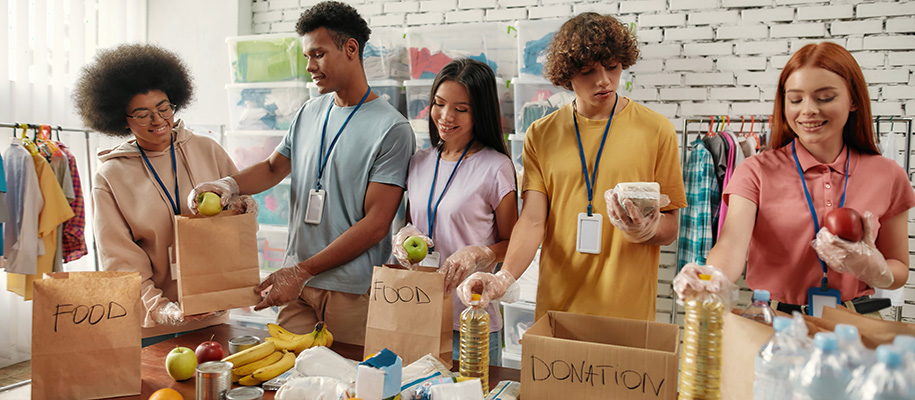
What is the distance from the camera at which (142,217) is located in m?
2.04

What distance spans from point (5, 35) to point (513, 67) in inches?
125

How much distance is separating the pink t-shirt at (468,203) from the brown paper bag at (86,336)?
35.0 inches

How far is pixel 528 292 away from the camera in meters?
3.60

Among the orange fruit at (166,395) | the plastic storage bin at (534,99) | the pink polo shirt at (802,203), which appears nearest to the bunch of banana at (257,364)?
the orange fruit at (166,395)

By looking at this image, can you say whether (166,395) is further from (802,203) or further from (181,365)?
(802,203)

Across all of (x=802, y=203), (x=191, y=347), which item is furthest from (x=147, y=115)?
(x=802, y=203)

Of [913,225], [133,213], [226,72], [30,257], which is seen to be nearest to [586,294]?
[133,213]

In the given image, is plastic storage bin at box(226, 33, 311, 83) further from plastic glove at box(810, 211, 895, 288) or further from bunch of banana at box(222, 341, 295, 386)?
plastic glove at box(810, 211, 895, 288)

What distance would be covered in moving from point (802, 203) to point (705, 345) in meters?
0.69

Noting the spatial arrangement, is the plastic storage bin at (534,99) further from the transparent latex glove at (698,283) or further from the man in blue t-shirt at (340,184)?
the transparent latex glove at (698,283)

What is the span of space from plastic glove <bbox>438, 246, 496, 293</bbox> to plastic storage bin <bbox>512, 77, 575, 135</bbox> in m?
1.77

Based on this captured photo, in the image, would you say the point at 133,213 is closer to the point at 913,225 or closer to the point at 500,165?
the point at 500,165

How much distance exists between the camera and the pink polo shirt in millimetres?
1591

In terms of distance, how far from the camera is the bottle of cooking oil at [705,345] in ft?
3.74
